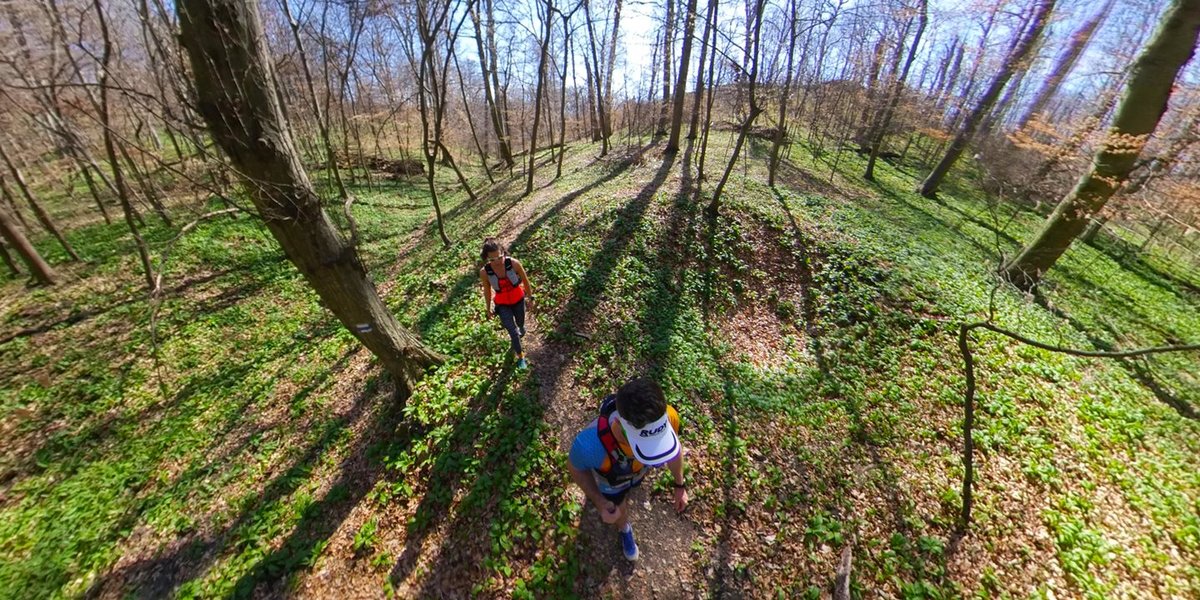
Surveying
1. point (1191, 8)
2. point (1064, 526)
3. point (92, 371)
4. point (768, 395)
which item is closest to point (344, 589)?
point (768, 395)

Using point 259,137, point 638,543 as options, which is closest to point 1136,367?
point 638,543

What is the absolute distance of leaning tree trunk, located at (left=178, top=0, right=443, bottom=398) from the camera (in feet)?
9.98

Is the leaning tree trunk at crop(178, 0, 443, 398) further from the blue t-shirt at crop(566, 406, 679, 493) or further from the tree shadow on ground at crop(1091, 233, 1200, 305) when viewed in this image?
the tree shadow on ground at crop(1091, 233, 1200, 305)

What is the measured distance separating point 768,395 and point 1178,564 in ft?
13.8

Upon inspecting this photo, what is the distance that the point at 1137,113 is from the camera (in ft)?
22.9

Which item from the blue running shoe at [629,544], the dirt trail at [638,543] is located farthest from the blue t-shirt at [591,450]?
the dirt trail at [638,543]

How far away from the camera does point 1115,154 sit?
711 centimetres

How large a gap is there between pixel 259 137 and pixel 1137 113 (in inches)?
518

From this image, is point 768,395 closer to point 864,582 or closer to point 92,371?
point 864,582

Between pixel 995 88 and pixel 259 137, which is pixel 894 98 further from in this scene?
pixel 259 137

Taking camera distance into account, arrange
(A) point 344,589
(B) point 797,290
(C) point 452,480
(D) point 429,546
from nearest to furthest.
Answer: (A) point 344,589 < (D) point 429,546 < (C) point 452,480 < (B) point 797,290

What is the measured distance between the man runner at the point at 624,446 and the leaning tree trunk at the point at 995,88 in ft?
62.5

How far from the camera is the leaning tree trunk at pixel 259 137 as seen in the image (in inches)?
120

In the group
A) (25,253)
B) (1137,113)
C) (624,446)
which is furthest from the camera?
(25,253)
